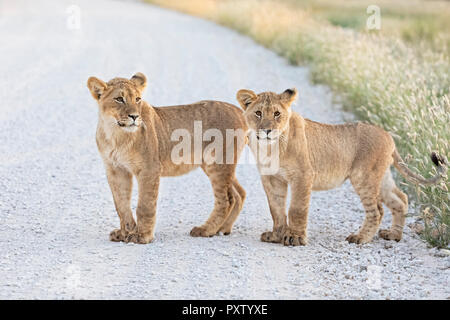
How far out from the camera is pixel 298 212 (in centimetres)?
654

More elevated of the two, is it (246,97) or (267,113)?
(246,97)

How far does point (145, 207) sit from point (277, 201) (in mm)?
1095

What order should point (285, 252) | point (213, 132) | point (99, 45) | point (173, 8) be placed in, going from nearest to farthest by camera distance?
point (285, 252)
point (213, 132)
point (99, 45)
point (173, 8)

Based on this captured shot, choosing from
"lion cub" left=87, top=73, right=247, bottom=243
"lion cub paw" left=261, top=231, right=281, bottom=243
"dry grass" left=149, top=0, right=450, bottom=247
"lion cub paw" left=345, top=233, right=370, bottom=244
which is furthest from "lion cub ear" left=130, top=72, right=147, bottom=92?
"dry grass" left=149, top=0, right=450, bottom=247

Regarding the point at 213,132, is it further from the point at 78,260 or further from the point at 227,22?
the point at 227,22

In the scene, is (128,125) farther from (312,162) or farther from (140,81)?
(312,162)

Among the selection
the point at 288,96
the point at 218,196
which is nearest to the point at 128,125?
the point at 218,196

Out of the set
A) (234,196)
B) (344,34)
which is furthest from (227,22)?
(234,196)

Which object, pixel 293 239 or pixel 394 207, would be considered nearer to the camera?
pixel 293 239

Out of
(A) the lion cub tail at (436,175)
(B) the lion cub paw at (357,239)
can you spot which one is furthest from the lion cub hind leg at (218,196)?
(A) the lion cub tail at (436,175)

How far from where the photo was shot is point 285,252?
6.40m

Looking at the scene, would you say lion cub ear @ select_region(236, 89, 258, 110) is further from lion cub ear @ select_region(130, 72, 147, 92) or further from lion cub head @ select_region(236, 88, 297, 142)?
lion cub ear @ select_region(130, 72, 147, 92)

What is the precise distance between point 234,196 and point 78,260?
163 cm

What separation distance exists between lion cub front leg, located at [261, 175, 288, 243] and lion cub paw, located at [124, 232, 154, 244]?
105cm
